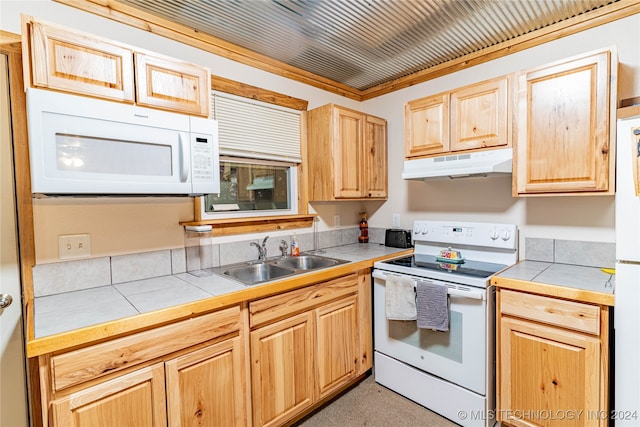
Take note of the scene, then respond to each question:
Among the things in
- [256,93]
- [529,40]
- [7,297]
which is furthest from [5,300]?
[529,40]

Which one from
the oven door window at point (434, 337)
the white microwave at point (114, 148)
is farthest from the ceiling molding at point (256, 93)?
the oven door window at point (434, 337)

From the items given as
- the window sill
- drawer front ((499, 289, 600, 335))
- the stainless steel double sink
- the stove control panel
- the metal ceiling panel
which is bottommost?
drawer front ((499, 289, 600, 335))

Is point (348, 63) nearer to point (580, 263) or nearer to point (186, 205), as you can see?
point (186, 205)

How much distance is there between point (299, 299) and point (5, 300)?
1.36 meters

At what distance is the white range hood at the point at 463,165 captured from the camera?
6.38 ft

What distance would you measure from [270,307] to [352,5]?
1.72m

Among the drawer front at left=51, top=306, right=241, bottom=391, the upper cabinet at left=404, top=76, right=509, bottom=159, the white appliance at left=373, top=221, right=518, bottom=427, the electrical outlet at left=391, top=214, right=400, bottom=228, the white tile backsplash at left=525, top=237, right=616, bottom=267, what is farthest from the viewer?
the electrical outlet at left=391, top=214, right=400, bottom=228

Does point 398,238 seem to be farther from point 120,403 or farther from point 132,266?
point 120,403

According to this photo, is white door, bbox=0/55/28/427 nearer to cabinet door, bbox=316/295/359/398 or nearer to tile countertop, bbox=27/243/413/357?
tile countertop, bbox=27/243/413/357

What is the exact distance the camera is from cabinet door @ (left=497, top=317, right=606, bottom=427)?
1.47 m

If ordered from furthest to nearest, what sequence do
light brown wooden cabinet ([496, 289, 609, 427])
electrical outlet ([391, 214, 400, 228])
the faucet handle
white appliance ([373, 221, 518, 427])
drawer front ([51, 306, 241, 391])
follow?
electrical outlet ([391, 214, 400, 228])
the faucet handle
white appliance ([373, 221, 518, 427])
light brown wooden cabinet ([496, 289, 609, 427])
drawer front ([51, 306, 241, 391])

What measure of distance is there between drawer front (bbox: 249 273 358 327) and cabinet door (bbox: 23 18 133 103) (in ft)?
3.94

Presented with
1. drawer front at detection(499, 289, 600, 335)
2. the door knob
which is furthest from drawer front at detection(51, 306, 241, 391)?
drawer front at detection(499, 289, 600, 335)

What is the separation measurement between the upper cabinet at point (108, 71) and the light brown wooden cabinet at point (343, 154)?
3.43 ft
